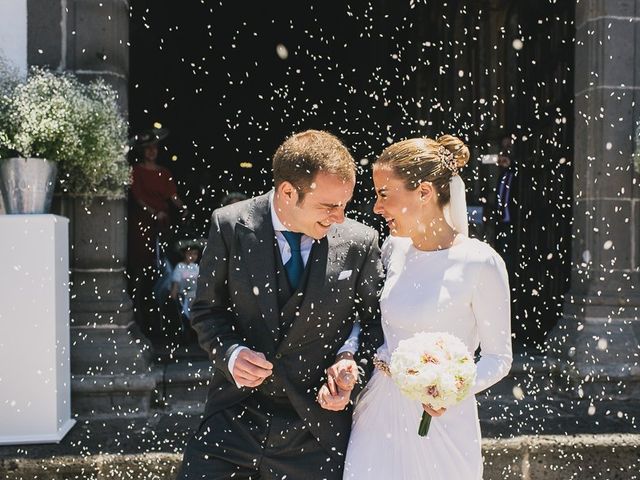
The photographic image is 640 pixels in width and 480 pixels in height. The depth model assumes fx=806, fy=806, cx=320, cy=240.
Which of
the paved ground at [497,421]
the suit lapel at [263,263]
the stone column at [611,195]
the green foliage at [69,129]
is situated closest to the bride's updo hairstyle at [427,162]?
the suit lapel at [263,263]

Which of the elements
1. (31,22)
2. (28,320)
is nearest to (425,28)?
(31,22)

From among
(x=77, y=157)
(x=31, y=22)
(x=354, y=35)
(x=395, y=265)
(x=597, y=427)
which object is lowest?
(x=597, y=427)

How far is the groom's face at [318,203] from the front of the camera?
2.51 metres

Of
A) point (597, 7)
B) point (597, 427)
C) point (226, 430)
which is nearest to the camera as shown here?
point (226, 430)

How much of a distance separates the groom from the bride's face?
143 mm

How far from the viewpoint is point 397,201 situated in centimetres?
275

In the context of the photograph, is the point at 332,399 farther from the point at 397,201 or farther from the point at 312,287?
the point at 397,201

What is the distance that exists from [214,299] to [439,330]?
749mm

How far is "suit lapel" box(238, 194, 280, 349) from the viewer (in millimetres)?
2568

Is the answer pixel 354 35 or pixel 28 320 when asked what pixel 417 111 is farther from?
pixel 28 320

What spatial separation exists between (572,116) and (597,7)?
890mm

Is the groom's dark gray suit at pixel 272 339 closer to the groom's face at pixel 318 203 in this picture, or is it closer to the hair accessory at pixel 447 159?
the groom's face at pixel 318 203

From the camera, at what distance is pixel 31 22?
5.39 metres

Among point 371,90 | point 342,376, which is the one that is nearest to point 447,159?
point 342,376
